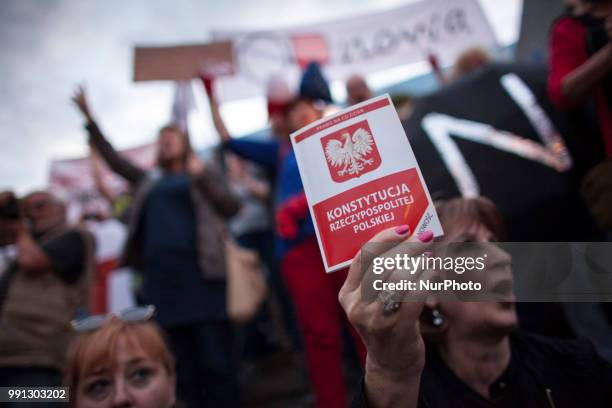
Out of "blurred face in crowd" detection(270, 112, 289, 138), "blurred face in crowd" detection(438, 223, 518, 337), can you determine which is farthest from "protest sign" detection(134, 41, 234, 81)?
"blurred face in crowd" detection(438, 223, 518, 337)

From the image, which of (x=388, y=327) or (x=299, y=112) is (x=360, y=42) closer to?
(x=299, y=112)

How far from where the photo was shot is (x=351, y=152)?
71 cm

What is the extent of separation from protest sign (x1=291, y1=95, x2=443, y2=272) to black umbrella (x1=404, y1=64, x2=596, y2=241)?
3.87 feet

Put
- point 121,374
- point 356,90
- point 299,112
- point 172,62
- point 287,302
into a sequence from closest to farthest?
point 121,374 → point 299,112 → point 356,90 → point 172,62 → point 287,302

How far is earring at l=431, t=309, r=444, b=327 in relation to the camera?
1.04m

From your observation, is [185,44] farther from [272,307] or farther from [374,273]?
[374,273]

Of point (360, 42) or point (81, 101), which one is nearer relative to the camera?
point (81, 101)

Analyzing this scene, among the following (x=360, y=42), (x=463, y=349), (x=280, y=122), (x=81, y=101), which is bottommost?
(x=463, y=349)

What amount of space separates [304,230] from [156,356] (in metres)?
0.78

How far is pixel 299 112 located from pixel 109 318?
1.08 meters

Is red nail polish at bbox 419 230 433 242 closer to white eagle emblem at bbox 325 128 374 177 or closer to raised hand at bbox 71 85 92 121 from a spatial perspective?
white eagle emblem at bbox 325 128 374 177

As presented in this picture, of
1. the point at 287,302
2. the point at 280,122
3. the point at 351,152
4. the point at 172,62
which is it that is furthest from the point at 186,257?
the point at 351,152

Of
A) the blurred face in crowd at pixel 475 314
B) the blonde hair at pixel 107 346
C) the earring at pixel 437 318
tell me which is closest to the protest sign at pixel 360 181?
the blurred face in crowd at pixel 475 314

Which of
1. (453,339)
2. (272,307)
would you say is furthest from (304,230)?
(272,307)
